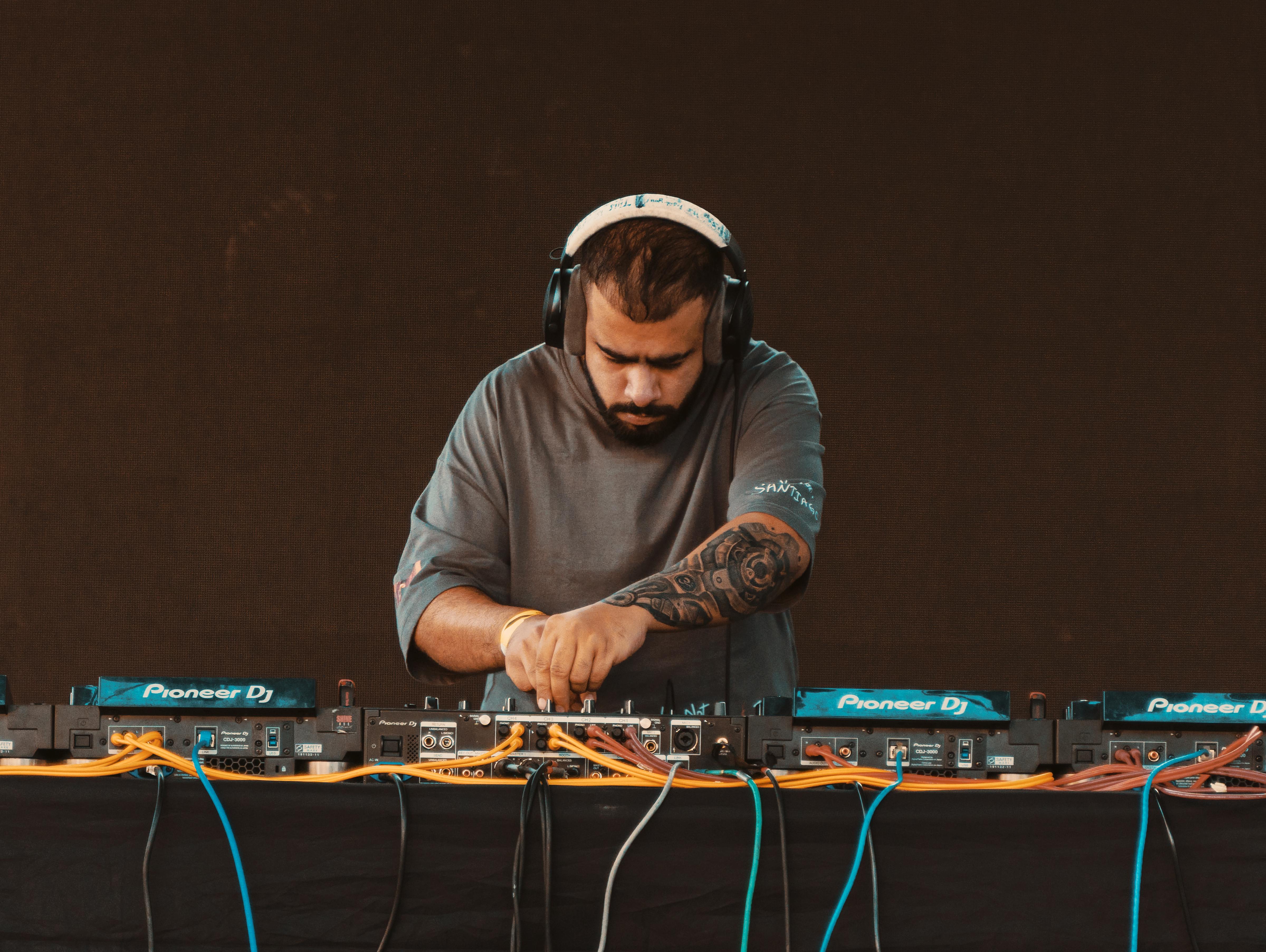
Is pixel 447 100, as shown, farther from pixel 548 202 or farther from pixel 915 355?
pixel 915 355

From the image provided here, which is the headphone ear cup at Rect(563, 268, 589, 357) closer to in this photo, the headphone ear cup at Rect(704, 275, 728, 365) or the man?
the man

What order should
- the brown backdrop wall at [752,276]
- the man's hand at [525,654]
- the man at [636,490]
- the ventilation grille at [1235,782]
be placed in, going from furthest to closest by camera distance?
the brown backdrop wall at [752,276] → the man at [636,490] → the man's hand at [525,654] → the ventilation grille at [1235,782]

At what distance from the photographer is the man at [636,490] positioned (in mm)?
1489

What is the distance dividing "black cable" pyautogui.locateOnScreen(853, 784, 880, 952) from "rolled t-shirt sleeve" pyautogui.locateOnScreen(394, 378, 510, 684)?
723 mm

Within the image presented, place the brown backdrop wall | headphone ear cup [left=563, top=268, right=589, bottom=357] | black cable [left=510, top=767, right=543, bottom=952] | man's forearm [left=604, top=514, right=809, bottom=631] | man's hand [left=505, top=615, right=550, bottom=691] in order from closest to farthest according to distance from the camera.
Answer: black cable [left=510, top=767, right=543, bottom=952]
man's hand [left=505, top=615, right=550, bottom=691]
man's forearm [left=604, top=514, right=809, bottom=631]
headphone ear cup [left=563, top=268, right=589, bottom=357]
the brown backdrop wall

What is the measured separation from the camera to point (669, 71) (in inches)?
142

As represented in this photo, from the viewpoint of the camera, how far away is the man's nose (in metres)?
1.58

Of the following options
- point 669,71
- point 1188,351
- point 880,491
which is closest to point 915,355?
point 880,491

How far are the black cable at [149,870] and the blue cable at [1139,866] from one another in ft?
2.50

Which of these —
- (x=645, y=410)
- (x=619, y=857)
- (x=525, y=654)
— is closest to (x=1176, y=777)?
(x=619, y=857)

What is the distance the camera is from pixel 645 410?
1.61m

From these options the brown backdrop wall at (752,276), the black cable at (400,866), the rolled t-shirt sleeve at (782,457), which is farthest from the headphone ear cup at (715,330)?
the brown backdrop wall at (752,276)

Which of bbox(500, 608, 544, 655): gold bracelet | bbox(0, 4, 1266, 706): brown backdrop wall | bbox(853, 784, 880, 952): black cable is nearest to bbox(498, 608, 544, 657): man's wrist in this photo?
bbox(500, 608, 544, 655): gold bracelet

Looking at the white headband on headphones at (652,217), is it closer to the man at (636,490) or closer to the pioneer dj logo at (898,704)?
the man at (636,490)
